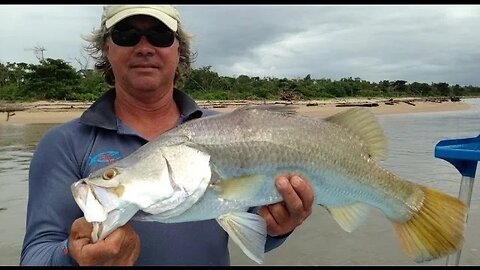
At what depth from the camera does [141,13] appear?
2535mm

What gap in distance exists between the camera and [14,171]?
10891mm

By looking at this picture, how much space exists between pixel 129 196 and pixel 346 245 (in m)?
4.80

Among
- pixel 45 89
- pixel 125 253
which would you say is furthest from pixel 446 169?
pixel 45 89

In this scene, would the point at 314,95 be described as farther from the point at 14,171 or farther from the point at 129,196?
the point at 129,196

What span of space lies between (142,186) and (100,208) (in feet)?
0.60

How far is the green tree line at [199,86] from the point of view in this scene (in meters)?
32.8

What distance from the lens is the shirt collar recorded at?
2.54 meters

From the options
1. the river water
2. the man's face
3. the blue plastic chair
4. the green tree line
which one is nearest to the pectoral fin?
the man's face

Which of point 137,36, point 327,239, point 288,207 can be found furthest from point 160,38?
point 327,239

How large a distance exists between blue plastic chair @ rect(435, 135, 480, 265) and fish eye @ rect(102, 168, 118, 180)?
1.86 metres

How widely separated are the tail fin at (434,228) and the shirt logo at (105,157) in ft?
4.70

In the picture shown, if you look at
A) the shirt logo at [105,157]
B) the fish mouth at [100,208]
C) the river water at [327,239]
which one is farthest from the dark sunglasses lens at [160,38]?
the river water at [327,239]

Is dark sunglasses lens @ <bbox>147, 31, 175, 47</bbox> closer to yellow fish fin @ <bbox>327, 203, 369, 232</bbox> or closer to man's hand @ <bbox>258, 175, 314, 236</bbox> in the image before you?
man's hand @ <bbox>258, 175, 314, 236</bbox>

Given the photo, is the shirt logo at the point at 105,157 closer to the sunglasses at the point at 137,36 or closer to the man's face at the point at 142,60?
the man's face at the point at 142,60
